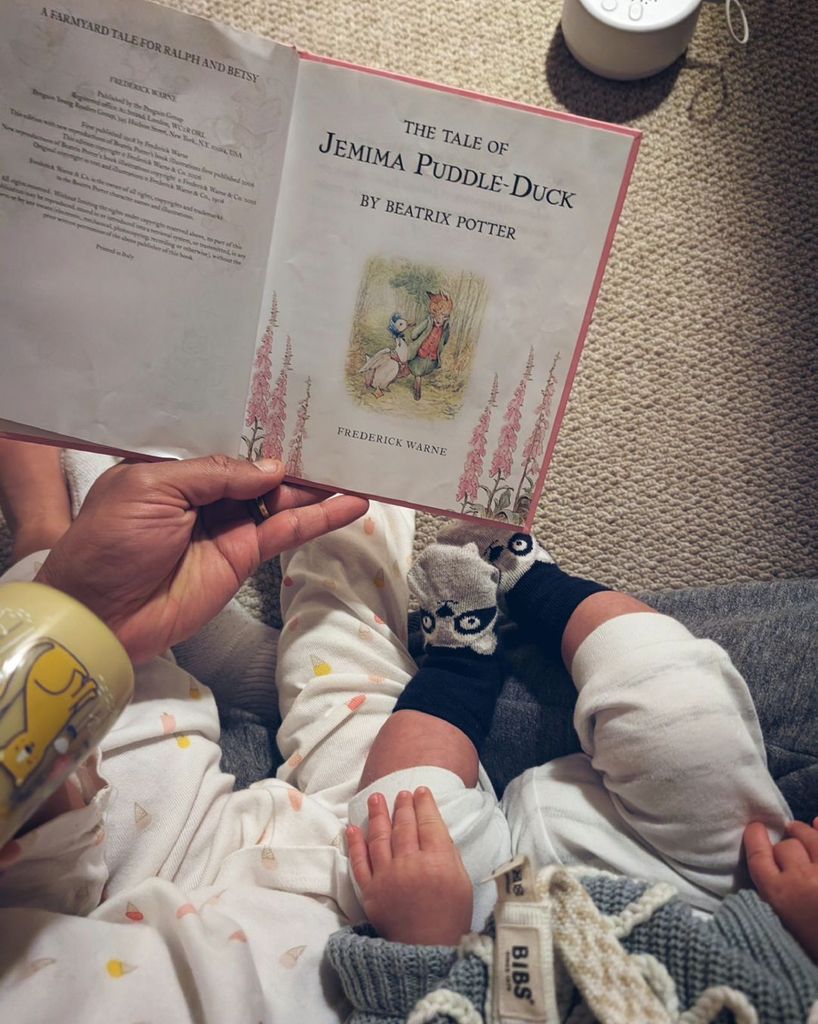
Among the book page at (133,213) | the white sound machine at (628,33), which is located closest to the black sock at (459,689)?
the book page at (133,213)

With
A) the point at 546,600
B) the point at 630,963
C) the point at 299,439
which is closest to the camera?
the point at 630,963

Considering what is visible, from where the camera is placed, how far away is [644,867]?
563 mm

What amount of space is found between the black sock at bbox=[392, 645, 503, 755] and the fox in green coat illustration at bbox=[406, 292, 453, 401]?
0.76ft

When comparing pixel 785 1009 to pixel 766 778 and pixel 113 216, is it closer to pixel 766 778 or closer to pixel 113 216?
pixel 766 778

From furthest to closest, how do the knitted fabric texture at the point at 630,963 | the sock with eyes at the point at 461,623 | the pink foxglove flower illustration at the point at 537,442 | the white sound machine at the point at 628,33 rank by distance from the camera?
the white sound machine at the point at 628,33
the sock with eyes at the point at 461,623
the pink foxglove flower illustration at the point at 537,442
the knitted fabric texture at the point at 630,963

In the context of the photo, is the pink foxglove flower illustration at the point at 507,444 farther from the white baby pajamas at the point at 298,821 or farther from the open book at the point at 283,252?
the white baby pajamas at the point at 298,821

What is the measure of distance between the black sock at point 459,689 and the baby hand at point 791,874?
0.20 m

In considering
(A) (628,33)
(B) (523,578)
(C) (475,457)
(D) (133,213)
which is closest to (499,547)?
(B) (523,578)

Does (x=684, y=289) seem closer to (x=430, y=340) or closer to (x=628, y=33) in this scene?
(x=628, y=33)

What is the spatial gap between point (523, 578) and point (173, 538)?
0.97 feet

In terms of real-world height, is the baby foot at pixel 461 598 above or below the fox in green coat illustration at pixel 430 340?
below

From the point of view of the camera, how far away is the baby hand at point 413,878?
518 mm

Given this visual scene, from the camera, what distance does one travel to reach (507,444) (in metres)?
0.56

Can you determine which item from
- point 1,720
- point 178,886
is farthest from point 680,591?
point 1,720
